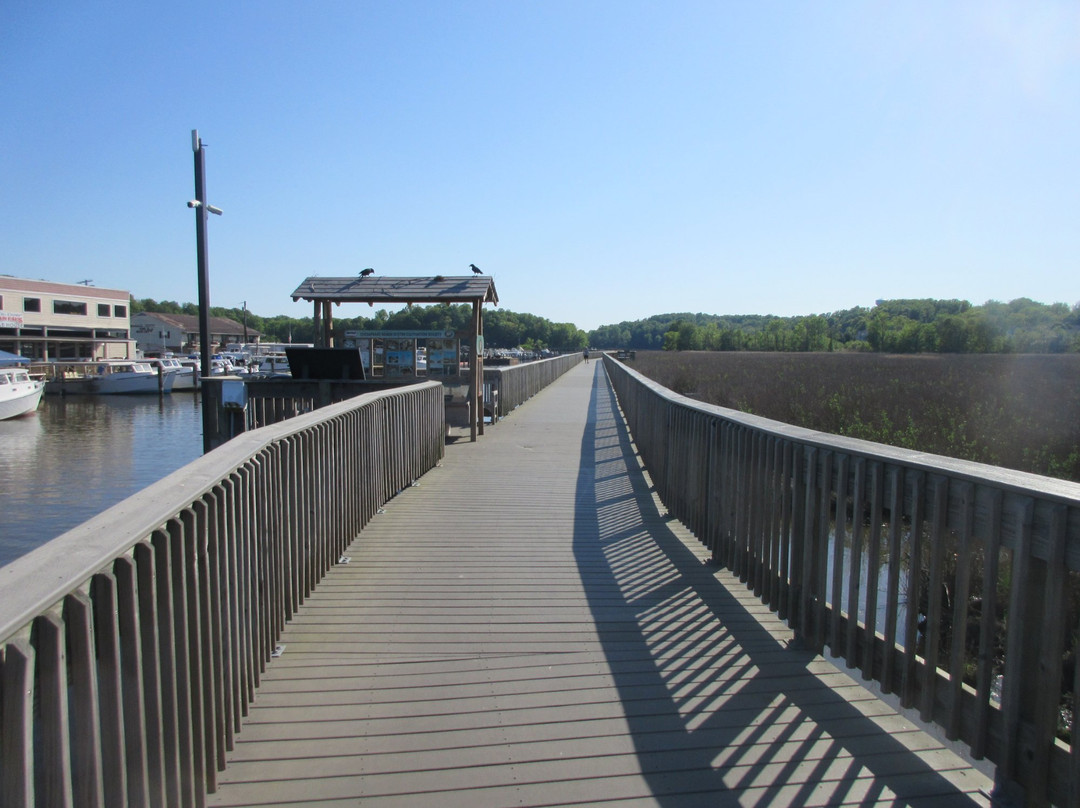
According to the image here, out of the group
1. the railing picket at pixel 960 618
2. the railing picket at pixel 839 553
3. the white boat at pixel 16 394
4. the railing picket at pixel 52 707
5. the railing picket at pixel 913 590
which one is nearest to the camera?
the railing picket at pixel 52 707

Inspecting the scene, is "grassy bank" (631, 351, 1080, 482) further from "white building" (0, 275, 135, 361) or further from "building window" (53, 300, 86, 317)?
"building window" (53, 300, 86, 317)

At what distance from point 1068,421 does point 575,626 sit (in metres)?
9.77

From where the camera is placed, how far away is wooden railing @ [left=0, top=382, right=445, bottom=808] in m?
1.61

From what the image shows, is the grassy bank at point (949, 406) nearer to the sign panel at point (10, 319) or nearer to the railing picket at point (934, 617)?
the railing picket at point (934, 617)

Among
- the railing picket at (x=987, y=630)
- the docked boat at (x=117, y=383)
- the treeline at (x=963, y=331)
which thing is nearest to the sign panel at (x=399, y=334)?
the railing picket at (x=987, y=630)

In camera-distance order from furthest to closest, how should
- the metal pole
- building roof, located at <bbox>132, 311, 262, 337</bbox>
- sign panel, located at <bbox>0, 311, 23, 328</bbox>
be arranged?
building roof, located at <bbox>132, 311, 262, 337</bbox>
sign panel, located at <bbox>0, 311, 23, 328</bbox>
the metal pole

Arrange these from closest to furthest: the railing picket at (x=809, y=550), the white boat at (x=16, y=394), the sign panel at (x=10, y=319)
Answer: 1. the railing picket at (x=809, y=550)
2. the white boat at (x=16, y=394)
3. the sign panel at (x=10, y=319)

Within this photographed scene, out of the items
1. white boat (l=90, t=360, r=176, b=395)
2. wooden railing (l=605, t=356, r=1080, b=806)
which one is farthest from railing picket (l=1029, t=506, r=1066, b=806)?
white boat (l=90, t=360, r=176, b=395)

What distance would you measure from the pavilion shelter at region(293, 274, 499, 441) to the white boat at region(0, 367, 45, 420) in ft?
102

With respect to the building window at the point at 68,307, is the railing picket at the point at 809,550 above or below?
below

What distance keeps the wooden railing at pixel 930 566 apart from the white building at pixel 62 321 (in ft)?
216

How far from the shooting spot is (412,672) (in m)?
3.65

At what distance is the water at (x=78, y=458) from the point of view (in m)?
15.1

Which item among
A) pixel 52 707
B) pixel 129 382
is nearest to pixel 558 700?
pixel 52 707
